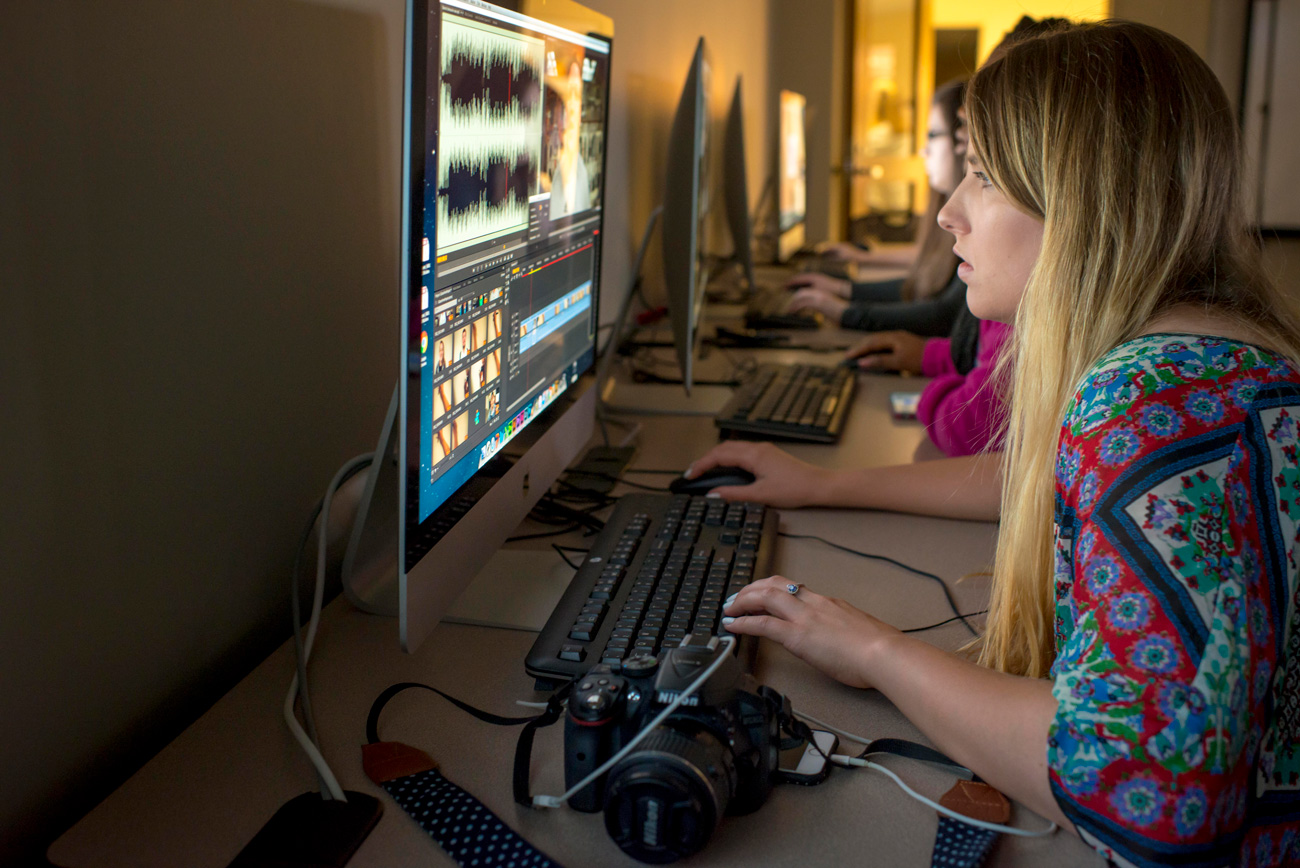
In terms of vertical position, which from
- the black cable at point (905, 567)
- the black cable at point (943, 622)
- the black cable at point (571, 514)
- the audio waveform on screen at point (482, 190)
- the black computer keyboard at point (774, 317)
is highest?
the audio waveform on screen at point (482, 190)

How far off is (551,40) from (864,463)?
2.32ft

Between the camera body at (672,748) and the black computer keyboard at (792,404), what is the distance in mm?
828

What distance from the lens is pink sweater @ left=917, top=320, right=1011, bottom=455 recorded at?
4.46 ft

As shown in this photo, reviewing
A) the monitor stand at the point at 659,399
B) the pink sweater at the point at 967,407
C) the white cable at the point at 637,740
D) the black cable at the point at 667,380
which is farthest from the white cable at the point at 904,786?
the black cable at the point at 667,380

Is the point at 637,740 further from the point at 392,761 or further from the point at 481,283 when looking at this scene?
the point at 481,283

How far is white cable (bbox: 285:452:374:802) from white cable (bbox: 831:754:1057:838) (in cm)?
34

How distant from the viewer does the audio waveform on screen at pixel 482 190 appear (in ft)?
2.36

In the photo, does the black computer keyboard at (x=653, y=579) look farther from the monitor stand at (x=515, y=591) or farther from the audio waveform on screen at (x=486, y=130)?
the audio waveform on screen at (x=486, y=130)

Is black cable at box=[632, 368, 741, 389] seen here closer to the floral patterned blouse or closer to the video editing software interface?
the video editing software interface

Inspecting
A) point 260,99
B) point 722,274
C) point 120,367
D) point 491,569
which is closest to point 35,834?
point 120,367

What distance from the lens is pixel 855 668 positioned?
0.76 m

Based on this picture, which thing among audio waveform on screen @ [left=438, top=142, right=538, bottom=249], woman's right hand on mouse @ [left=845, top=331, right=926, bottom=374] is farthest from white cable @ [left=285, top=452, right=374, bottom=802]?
woman's right hand on mouse @ [left=845, top=331, right=926, bottom=374]

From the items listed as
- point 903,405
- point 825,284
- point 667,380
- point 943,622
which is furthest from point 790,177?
point 943,622

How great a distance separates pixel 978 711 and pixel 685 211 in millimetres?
1079
